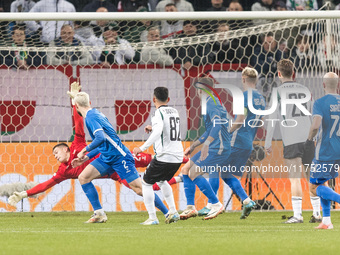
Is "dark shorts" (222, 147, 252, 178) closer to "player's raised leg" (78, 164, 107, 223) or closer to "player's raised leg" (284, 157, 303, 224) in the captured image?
"player's raised leg" (284, 157, 303, 224)

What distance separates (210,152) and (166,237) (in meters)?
2.79

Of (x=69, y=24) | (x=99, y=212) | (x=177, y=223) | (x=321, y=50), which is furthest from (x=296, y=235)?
(x=69, y=24)

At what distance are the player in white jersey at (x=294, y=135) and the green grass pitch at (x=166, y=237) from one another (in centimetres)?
36

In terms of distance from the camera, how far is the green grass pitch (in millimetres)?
5219

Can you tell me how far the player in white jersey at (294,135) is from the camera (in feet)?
26.6

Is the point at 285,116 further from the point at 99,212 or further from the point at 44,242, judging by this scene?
the point at 44,242

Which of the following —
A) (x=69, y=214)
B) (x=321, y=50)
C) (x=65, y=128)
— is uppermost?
(x=321, y=50)

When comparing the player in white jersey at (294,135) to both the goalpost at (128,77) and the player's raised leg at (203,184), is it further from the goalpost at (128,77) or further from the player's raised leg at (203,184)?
the goalpost at (128,77)

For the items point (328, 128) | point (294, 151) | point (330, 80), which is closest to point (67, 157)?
point (294, 151)

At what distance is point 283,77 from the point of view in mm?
8219

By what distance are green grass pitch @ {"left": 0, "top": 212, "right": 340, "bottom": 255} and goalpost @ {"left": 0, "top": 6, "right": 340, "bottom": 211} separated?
4.78 ft

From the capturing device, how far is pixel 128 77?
1134 cm

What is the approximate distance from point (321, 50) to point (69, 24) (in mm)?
4040

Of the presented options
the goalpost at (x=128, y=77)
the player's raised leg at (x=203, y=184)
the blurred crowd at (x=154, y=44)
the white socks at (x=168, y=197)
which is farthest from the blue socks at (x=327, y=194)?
the blurred crowd at (x=154, y=44)
